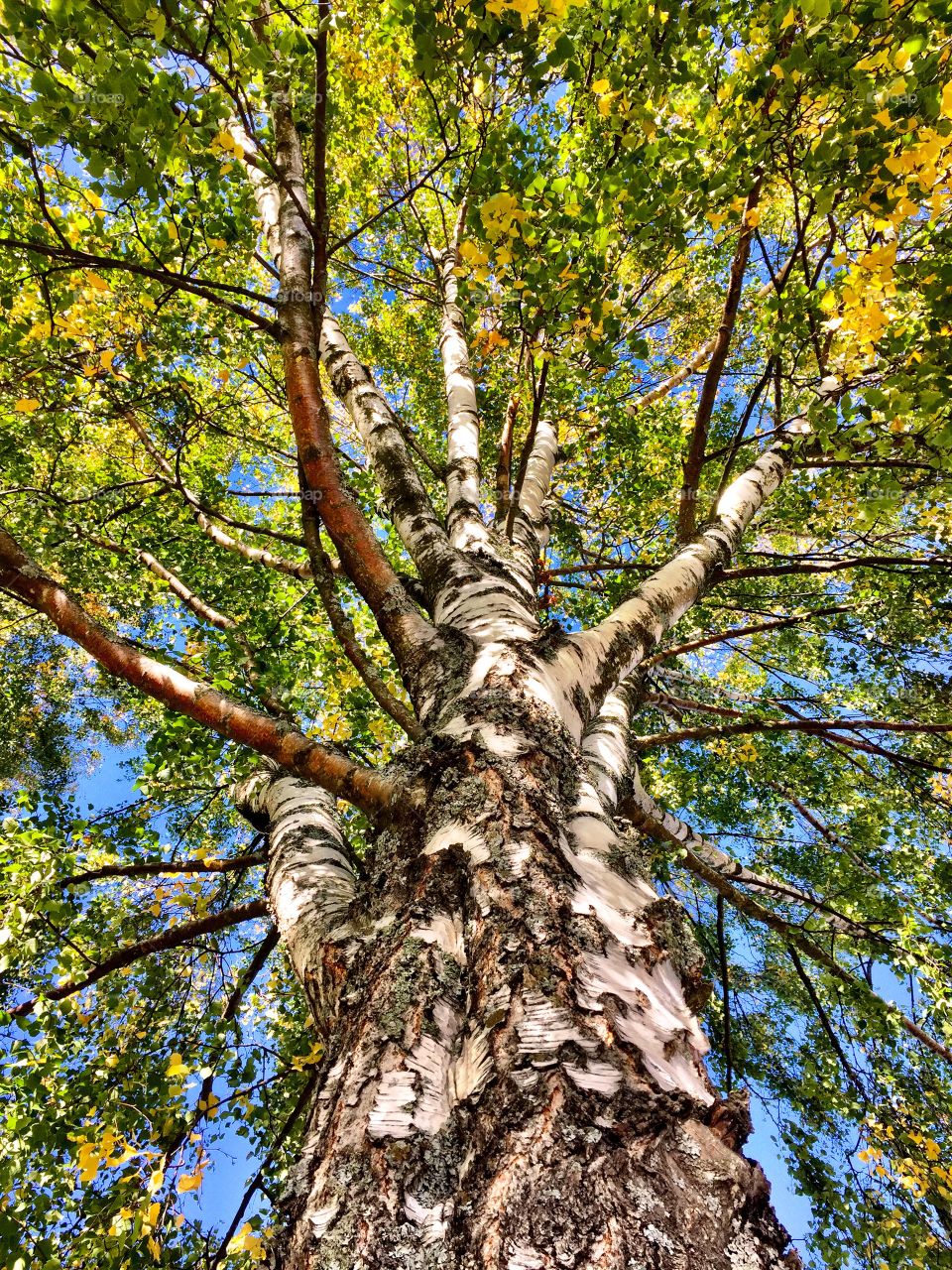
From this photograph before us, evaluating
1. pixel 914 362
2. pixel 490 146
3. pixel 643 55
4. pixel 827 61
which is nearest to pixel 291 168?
pixel 490 146

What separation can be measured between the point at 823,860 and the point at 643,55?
A: 7.58 meters

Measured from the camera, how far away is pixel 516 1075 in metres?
0.97

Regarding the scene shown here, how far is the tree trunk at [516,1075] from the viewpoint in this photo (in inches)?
31.6

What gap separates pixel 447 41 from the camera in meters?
2.37

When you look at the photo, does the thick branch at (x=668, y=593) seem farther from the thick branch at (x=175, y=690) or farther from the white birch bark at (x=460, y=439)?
the thick branch at (x=175, y=690)

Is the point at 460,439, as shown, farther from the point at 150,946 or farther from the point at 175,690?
the point at 150,946

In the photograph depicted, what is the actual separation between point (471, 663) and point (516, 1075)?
1.33 m

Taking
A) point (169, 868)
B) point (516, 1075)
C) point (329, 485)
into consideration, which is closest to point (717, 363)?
point (329, 485)

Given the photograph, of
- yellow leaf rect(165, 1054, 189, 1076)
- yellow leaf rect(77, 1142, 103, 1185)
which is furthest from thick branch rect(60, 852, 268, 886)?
yellow leaf rect(77, 1142, 103, 1185)

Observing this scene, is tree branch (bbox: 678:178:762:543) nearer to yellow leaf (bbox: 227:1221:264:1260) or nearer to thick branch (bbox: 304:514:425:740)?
thick branch (bbox: 304:514:425:740)

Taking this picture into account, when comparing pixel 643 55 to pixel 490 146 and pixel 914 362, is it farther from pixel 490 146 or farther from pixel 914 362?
pixel 914 362

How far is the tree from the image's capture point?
1032 mm

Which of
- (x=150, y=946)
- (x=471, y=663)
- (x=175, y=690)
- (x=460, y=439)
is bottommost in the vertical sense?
(x=150, y=946)

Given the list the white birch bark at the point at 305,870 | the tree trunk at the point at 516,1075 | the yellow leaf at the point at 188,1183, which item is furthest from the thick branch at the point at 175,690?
the yellow leaf at the point at 188,1183
